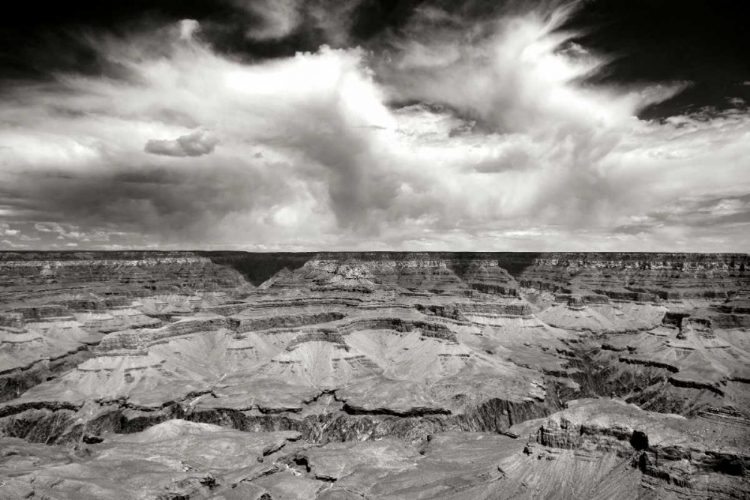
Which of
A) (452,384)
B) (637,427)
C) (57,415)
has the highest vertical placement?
(637,427)

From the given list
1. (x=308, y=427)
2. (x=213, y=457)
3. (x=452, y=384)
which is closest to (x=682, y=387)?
(x=452, y=384)

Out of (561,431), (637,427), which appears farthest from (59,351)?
(637,427)

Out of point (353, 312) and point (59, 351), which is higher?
point (353, 312)

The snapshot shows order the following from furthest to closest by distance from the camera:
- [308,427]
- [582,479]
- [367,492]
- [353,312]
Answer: [353,312] → [308,427] → [367,492] → [582,479]

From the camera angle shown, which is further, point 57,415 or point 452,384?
point 452,384

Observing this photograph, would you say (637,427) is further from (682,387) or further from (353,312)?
(353,312)

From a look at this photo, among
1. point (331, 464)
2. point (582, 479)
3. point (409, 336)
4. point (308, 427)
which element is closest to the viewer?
point (582, 479)
